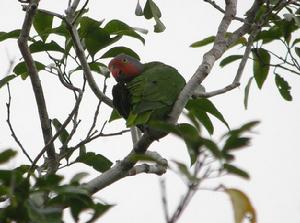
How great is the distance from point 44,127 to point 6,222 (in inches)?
56.5

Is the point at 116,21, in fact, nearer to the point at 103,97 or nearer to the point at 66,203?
the point at 103,97

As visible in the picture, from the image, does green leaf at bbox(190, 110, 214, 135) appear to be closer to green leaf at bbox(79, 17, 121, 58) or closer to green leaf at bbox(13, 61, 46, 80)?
green leaf at bbox(79, 17, 121, 58)

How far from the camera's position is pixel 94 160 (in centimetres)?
343

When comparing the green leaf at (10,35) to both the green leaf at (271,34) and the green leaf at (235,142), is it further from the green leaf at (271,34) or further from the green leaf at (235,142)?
the green leaf at (235,142)

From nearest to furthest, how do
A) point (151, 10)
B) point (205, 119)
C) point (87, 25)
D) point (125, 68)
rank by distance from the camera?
point (205, 119) < point (87, 25) < point (151, 10) < point (125, 68)

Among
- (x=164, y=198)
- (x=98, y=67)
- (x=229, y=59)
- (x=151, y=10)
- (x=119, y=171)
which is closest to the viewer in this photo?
(x=164, y=198)

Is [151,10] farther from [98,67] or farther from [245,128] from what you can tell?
[245,128]

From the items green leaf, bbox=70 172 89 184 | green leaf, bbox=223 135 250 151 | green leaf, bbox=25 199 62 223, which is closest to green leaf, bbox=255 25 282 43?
green leaf, bbox=70 172 89 184

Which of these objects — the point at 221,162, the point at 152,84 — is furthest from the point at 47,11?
the point at 221,162

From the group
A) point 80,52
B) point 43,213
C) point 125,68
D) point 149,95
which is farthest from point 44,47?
point 43,213

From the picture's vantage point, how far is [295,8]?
3854mm

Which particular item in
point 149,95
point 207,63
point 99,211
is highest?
point 149,95

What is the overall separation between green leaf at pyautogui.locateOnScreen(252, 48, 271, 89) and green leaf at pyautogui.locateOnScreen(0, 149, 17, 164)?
2387mm

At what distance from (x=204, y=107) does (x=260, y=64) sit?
92 cm
